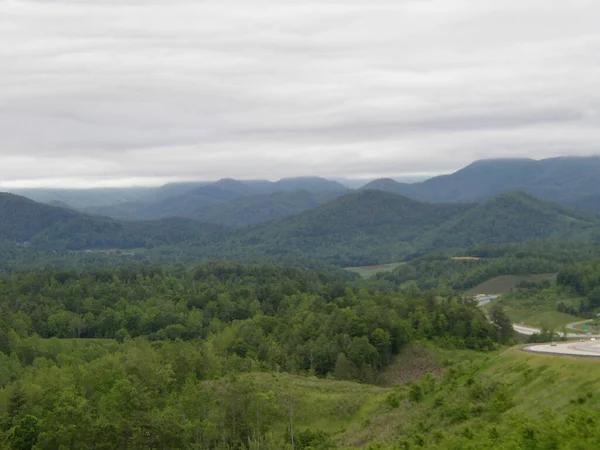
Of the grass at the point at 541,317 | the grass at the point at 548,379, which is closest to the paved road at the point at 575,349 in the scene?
the grass at the point at 548,379

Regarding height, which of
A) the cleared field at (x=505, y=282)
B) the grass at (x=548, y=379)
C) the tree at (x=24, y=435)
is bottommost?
the cleared field at (x=505, y=282)

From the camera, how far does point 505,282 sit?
18250 centimetres

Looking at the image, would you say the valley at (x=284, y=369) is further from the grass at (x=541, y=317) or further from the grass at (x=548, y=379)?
the grass at (x=541, y=317)

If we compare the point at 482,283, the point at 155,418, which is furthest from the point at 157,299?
the point at 482,283

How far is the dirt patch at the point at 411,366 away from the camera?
75938 millimetres

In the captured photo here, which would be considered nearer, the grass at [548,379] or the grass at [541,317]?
the grass at [548,379]

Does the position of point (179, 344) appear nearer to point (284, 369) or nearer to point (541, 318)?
point (284, 369)

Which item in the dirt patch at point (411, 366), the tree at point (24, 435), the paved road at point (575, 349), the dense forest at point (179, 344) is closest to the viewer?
the paved road at point (575, 349)

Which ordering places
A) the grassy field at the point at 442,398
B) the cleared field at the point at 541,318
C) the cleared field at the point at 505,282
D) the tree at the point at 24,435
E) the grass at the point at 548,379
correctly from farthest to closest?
1. the cleared field at the point at 505,282
2. the cleared field at the point at 541,318
3. the tree at the point at 24,435
4. the grassy field at the point at 442,398
5. the grass at the point at 548,379

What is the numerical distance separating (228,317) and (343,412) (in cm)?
6308

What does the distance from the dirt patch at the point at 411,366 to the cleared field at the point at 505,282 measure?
9896 centimetres

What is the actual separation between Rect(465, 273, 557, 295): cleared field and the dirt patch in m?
99.0

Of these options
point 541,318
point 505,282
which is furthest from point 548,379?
point 505,282

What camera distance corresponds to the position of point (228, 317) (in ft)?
391
